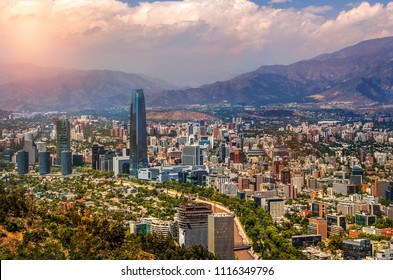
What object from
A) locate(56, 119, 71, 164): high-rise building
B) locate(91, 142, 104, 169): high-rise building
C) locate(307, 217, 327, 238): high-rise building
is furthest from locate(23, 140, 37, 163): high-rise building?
locate(307, 217, 327, 238): high-rise building

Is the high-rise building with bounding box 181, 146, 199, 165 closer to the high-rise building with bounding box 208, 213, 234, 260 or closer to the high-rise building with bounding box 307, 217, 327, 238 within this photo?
the high-rise building with bounding box 307, 217, 327, 238

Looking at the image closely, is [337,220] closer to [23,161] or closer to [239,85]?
[239,85]

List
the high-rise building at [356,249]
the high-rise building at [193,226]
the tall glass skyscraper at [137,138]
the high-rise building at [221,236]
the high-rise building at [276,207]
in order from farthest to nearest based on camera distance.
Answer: the tall glass skyscraper at [137,138], the high-rise building at [276,207], the high-rise building at [356,249], the high-rise building at [193,226], the high-rise building at [221,236]

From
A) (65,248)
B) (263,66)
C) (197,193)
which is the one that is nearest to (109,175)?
(197,193)

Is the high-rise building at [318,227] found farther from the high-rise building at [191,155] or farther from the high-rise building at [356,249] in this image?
the high-rise building at [191,155]

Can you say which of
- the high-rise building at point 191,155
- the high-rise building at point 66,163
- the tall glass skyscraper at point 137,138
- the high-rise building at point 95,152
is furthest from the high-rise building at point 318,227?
the high-rise building at point 191,155
